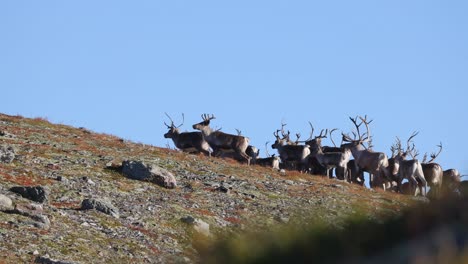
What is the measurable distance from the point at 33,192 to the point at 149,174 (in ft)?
20.5

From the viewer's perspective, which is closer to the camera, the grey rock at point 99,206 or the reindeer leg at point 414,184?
the grey rock at point 99,206

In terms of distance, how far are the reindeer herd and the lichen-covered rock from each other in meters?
10.8

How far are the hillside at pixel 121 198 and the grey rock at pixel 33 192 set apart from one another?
72mm

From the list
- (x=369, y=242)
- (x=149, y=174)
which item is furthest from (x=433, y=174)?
(x=369, y=242)

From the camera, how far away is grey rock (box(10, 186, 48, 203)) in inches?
944

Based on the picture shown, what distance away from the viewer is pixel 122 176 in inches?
1174

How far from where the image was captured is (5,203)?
2222 cm

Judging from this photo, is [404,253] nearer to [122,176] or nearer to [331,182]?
[122,176]

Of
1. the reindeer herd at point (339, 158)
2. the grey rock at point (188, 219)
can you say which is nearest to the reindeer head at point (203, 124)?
the reindeer herd at point (339, 158)

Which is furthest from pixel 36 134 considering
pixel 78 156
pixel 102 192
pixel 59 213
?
pixel 59 213

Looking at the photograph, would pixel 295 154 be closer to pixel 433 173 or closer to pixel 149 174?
pixel 433 173

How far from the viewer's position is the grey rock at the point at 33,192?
2397cm

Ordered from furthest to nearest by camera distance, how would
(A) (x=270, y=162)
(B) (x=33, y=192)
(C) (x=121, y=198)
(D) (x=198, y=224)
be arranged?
(A) (x=270, y=162)
(C) (x=121, y=198)
(D) (x=198, y=224)
(B) (x=33, y=192)

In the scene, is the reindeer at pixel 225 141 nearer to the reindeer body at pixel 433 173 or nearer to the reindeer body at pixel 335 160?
the reindeer body at pixel 335 160
